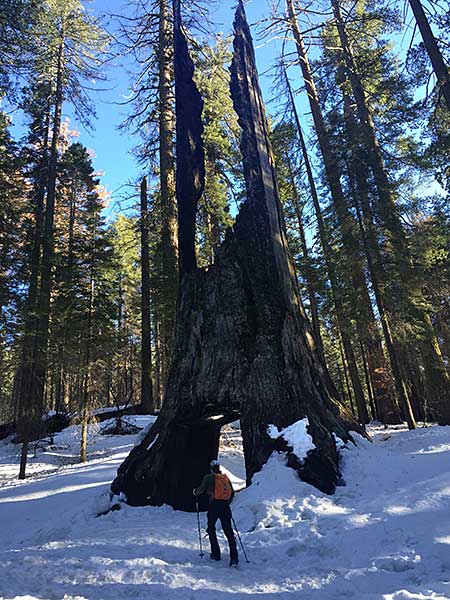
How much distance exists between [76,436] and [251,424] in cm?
1685

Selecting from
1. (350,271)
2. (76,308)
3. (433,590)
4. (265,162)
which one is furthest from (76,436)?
(433,590)

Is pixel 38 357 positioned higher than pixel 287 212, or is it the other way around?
pixel 287 212

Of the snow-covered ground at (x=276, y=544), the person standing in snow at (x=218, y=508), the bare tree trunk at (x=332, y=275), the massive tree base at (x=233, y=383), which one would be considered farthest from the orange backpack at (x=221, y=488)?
the bare tree trunk at (x=332, y=275)

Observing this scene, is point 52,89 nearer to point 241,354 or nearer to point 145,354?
point 145,354

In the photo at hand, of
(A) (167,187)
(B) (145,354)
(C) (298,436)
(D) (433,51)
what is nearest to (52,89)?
(A) (167,187)

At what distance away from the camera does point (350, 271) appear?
1848cm

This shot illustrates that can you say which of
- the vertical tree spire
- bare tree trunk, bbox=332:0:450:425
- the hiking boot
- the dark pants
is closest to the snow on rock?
the dark pants

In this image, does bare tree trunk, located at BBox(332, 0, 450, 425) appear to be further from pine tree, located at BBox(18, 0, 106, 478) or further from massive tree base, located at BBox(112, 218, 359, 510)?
pine tree, located at BBox(18, 0, 106, 478)

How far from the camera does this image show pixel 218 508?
18.0ft

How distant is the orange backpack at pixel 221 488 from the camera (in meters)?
5.58

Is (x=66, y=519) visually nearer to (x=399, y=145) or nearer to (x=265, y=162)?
(x=265, y=162)

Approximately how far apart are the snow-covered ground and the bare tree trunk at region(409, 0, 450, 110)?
35.5 ft

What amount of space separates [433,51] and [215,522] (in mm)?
14403

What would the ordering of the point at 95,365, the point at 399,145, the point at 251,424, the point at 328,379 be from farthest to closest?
1. the point at 399,145
2. the point at 95,365
3. the point at 328,379
4. the point at 251,424
